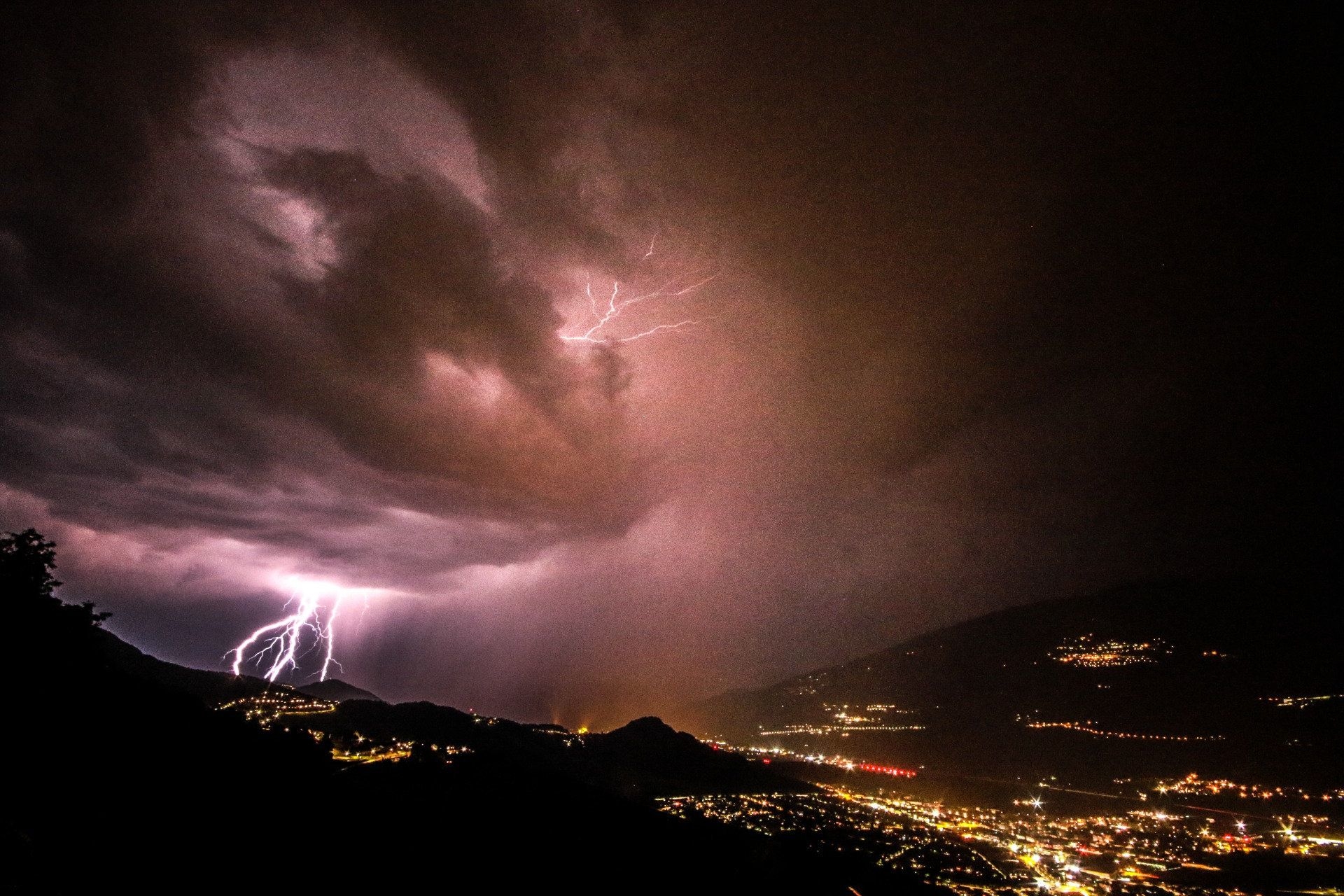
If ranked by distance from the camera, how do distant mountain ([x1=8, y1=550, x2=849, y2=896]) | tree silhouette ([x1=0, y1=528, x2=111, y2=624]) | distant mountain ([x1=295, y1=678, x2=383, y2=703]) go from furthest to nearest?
distant mountain ([x1=295, y1=678, x2=383, y2=703]) < tree silhouette ([x1=0, y1=528, x2=111, y2=624]) < distant mountain ([x1=8, y1=550, x2=849, y2=896])

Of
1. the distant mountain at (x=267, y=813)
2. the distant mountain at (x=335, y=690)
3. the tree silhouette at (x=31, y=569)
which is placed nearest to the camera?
the distant mountain at (x=267, y=813)

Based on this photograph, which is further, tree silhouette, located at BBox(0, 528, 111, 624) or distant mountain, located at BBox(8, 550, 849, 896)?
tree silhouette, located at BBox(0, 528, 111, 624)

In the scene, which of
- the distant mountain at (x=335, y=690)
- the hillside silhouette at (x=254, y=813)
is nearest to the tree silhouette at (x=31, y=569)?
the hillside silhouette at (x=254, y=813)

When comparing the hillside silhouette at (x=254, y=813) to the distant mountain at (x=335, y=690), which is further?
the distant mountain at (x=335, y=690)

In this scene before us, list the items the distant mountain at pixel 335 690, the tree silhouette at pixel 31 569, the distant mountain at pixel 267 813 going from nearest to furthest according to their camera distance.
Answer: the distant mountain at pixel 267 813
the tree silhouette at pixel 31 569
the distant mountain at pixel 335 690

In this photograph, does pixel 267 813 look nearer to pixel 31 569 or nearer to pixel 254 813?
pixel 254 813

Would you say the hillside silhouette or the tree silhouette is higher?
the tree silhouette

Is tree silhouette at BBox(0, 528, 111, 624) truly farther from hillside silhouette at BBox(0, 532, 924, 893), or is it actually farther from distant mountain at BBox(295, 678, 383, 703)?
distant mountain at BBox(295, 678, 383, 703)

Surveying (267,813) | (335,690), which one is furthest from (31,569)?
(335,690)

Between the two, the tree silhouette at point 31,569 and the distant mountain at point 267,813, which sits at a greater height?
the tree silhouette at point 31,569

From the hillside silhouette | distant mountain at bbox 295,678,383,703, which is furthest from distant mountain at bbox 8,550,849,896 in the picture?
distant mountain at bbox 295,678,383,703

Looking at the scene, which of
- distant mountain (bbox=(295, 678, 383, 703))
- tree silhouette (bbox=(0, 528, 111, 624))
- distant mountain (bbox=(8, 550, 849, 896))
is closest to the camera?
distant mountain (bbox=(8, 550, 849, 896))

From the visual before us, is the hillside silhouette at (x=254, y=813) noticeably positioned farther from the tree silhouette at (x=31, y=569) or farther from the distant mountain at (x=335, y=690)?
the distant mountain at (x=335, y=690)

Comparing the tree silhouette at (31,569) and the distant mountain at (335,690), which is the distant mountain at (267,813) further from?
the distant mountain at (335,690)
